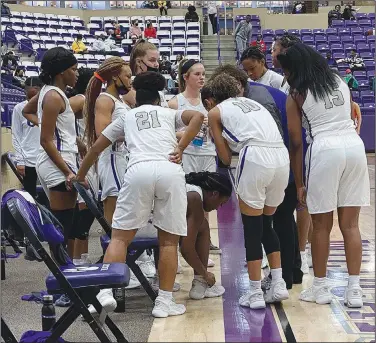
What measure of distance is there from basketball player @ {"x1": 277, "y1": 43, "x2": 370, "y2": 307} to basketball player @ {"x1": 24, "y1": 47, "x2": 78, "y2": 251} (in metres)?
1.28

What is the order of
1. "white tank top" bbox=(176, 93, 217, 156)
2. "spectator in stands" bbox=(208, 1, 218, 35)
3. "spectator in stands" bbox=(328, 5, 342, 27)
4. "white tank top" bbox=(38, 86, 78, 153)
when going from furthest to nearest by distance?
"spectator in stands" bbox=(328, 5, 342, 27) < "spectator in stands" bbox=(208, 1, 218, 35) < "white tank top" bbox=(176, 93, 217, 156) < "white tank top" bbox=(38, 86, 78, 153)

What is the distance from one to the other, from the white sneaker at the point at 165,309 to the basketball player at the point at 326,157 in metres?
0.82

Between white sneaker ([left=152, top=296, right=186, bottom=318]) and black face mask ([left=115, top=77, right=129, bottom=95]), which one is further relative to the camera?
black face mask ([left=115, top=77, right=129, bottom=95])

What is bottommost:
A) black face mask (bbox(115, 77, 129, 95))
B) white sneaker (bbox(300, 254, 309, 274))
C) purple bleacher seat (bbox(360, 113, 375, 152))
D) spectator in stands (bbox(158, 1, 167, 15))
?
purple bleacher seat (bbox(360, 113, 375, 152))

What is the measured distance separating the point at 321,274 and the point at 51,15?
1812cm

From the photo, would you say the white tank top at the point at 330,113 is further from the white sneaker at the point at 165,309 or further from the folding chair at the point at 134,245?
the white sneaker at the point at 165,309

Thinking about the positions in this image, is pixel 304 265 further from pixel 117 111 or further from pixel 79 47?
pixel 79 47

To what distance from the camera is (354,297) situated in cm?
403

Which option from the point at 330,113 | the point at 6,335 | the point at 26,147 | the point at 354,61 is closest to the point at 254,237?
the point at 330,113

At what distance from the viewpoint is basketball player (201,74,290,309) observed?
396 cm

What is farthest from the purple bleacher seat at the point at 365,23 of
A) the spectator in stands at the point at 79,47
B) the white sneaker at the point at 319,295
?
the white sneaker at the point at 319,295

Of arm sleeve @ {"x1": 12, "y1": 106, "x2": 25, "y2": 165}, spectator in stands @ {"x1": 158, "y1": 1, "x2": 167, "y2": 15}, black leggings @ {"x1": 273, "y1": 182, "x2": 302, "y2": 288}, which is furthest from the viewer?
spectator in stands @ {"x1": 158, "y1": 1, "x2": 167, "y2": 15}

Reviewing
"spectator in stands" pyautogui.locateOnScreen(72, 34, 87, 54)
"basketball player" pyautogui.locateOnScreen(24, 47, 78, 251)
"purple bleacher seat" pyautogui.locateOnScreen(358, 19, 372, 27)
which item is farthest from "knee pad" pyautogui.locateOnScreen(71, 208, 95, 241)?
"purple bleacher seat" pyautogui.locateOnScreen(358, 19, 372, 27)

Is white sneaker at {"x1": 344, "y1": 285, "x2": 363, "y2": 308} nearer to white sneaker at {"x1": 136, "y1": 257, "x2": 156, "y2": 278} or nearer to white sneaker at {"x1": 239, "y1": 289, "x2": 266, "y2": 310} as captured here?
white sneaker at {"x1": 239, "y1": 289, "x2": 266, "y2": 310}
